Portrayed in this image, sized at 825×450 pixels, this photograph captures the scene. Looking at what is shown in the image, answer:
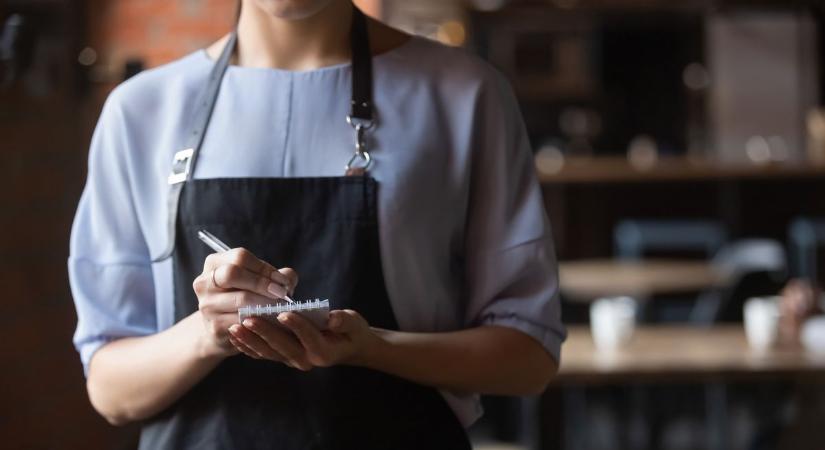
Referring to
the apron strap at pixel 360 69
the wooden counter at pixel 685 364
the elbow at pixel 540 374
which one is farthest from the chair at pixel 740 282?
the apron strap at pixel 360 69

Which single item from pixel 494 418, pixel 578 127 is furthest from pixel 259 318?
pixel 578 127

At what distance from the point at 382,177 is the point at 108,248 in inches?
9.4

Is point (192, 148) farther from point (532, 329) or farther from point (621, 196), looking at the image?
point (621, 196)

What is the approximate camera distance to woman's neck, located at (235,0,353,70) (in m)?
0.98

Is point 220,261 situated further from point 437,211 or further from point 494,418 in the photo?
point 494,418

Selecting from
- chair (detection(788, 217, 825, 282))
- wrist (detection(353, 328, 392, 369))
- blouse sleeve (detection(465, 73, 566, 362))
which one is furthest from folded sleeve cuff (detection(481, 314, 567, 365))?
chair (detection(788, 217, 825, 282))

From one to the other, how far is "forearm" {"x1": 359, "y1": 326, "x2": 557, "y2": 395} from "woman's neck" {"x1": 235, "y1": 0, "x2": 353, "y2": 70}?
0.81 feet

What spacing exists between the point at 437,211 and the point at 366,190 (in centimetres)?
7

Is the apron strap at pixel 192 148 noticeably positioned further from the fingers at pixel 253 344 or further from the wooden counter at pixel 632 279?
the wooden counter at pixel 632 279

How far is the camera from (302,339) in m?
0.82

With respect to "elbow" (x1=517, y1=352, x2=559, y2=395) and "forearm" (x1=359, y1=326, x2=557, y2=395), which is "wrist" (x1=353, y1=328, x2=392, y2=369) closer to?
"forearm" (x1=359, y1=326, x2=557, y2=395)

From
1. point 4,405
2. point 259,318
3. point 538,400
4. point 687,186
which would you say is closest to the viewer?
point 259,318

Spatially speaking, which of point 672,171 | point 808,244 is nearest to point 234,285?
point 808,244

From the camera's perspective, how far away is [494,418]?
12.9 ft
